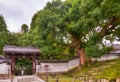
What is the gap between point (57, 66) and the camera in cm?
3175

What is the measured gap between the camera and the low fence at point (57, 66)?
100 feet

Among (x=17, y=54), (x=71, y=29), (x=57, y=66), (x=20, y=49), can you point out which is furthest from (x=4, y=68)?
(x=71, y=29)

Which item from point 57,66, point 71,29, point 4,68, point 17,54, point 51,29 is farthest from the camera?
point 57,66

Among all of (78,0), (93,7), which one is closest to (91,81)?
(93,7)

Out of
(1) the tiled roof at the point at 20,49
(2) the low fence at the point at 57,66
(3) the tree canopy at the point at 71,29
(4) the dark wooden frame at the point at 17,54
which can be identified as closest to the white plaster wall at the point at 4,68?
(4) the dark wooden frame at the point at 17,54

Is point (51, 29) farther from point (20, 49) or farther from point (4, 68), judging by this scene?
point (4, 68)

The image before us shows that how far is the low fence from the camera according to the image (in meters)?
30.6

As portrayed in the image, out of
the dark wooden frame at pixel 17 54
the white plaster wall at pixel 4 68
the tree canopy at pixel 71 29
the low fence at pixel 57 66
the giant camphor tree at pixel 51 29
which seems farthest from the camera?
the low fence at pixel 57 66

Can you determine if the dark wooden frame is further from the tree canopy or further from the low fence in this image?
the tree canopy

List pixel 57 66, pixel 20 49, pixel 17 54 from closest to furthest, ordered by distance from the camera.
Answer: pixel 17 54
pixel 20 49
pixel 57 66

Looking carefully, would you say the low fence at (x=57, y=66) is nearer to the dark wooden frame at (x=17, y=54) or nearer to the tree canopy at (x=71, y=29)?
the dark wooden frame at (x=17, y=54)

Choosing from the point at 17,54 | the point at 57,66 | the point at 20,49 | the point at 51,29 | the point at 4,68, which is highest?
the point at 51,29

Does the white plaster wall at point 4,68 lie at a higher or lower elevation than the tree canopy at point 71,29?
lower

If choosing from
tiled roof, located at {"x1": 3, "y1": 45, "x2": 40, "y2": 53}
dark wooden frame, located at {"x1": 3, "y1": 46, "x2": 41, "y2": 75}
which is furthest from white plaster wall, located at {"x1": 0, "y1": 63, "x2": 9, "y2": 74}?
tiled roof, located at {"x1": 3, "y1": 45, "x2": 40, "y2": 53}
